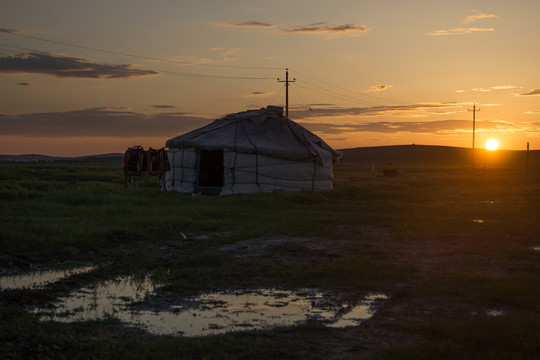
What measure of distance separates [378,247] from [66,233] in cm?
585

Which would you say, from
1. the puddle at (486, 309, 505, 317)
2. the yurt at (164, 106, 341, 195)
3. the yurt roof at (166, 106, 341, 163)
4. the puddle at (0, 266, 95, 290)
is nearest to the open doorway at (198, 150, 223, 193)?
the yurt at (164, 106, 341, 195)

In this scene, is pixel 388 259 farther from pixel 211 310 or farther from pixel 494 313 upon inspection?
pixel 211 310

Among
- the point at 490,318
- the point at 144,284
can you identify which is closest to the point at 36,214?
the point at 144,284

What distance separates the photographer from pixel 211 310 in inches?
268

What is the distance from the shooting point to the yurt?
76.5 ft

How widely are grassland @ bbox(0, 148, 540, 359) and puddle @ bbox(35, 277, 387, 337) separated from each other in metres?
0.25

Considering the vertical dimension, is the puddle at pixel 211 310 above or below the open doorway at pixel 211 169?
below

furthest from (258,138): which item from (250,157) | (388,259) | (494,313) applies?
(494,313)

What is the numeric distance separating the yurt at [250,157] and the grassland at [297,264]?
3.12 metres

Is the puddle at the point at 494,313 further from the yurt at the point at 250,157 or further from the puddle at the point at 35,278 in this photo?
the yurt at the point at 250,157

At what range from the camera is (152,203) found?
19.0 meters

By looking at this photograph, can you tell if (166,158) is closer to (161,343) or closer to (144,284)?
(144,284)

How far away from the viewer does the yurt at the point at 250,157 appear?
23312 mm

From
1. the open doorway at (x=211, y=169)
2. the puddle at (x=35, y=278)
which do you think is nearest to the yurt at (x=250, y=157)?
the open doorway at (x=211, y=169)
